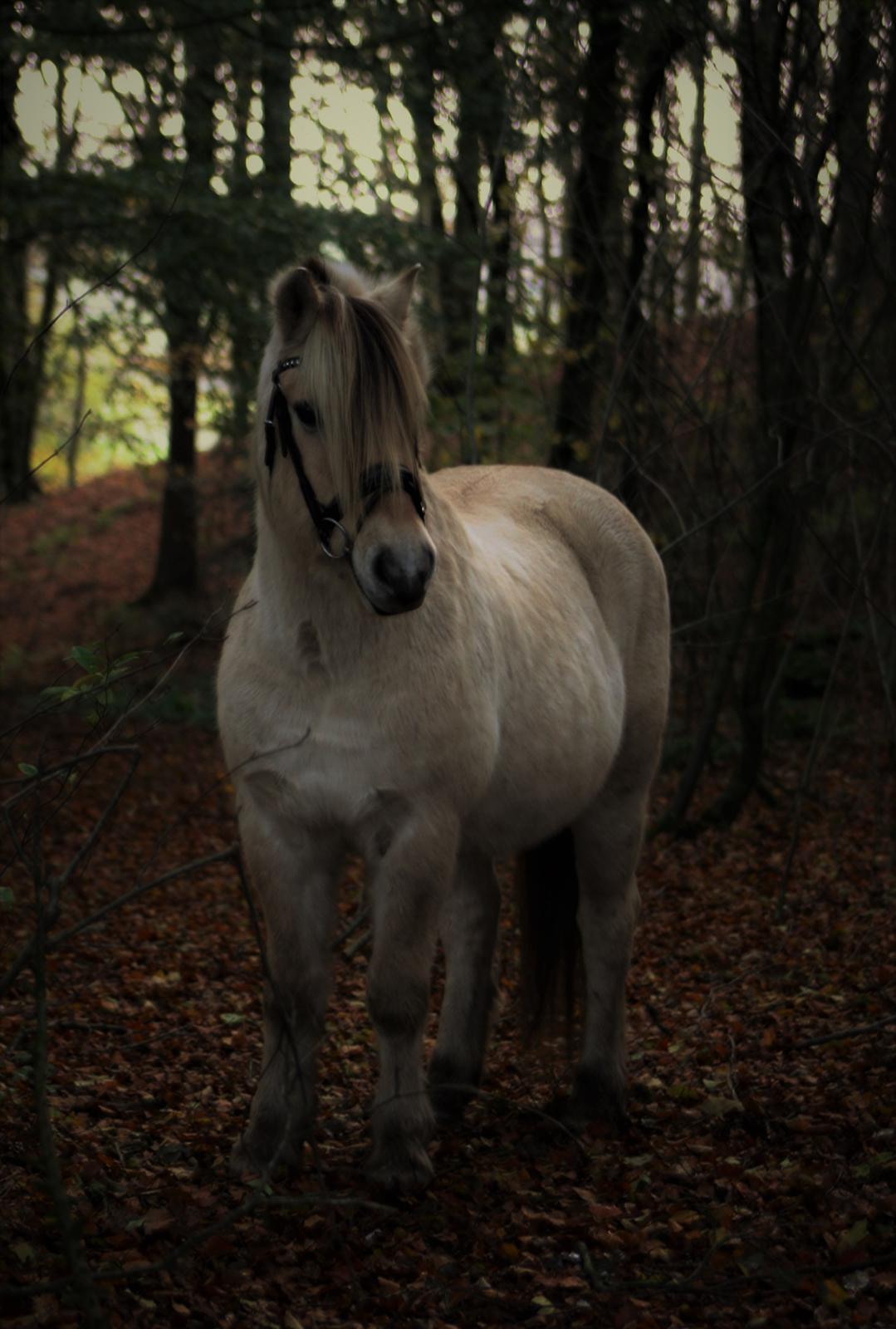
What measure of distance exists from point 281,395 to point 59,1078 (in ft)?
8.20

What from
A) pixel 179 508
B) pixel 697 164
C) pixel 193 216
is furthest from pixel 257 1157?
pixel 179 508

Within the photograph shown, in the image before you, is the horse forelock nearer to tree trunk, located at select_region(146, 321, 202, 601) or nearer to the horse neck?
the horse neck

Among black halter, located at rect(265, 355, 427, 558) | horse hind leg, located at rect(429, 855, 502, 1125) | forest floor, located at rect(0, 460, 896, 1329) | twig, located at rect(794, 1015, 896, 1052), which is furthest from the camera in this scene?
horse hind leg, located at rect(429, 855, 502, 1125)

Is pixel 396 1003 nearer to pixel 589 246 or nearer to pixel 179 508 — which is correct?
pixel 589 246

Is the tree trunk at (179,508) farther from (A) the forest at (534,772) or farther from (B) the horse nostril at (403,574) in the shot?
(B) the horse nostril at (403,574)

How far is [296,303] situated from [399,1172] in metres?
2.37

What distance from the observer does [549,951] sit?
16.2 ft

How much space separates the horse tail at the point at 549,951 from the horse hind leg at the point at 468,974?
155 mm

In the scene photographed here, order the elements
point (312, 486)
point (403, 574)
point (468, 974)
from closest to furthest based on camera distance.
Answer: point (403, 574) → point (312, 486) → point (468, 974)

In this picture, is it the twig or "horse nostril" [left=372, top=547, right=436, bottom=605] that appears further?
the twig

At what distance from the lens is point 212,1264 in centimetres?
330

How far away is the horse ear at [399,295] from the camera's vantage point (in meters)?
3.82

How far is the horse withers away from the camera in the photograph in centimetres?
348

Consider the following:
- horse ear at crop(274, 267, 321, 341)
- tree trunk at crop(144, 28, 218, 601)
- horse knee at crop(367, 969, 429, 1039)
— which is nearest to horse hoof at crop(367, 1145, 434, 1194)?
horse knee at crop(367, 969, 429, 1039)
